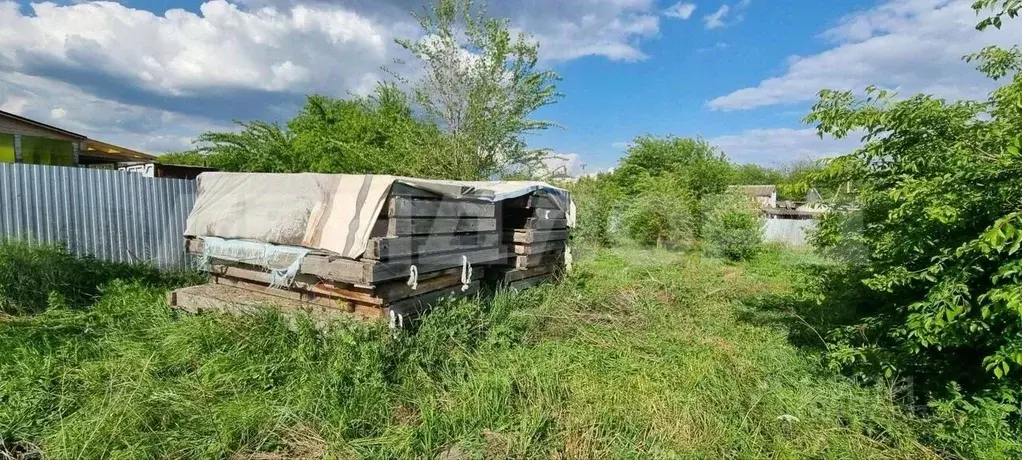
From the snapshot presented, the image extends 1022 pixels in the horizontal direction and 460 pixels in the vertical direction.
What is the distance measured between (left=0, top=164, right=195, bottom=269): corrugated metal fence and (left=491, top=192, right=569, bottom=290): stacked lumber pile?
5102 mm

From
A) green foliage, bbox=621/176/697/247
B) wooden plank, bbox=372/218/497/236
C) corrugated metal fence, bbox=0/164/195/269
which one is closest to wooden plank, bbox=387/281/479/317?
wooden plank, bbox=372/218/497/236

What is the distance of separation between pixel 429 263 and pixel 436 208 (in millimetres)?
539

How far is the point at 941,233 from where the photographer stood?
3041 mm

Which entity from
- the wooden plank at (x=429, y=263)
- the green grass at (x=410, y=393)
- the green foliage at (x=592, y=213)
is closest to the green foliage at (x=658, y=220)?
the green foliage at (x=592, y=213)

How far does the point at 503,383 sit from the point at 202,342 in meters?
2.40

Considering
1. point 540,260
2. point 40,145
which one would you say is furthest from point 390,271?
point 40,145

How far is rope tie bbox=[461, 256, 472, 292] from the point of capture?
491 centimetres

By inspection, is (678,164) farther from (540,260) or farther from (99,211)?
(99,211)

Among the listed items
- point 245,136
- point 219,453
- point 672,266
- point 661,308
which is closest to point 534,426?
point 219,453

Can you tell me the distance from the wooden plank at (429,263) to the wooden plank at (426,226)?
0.80 feet

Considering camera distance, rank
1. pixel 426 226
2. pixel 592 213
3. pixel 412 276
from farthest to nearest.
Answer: pixel 592 213, pixel 426 226, pixel 412 276

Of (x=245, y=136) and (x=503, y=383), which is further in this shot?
(x=245, y=136)

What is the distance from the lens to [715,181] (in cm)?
1870

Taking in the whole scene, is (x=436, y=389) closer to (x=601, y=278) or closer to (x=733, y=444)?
(x=733, y=444)
